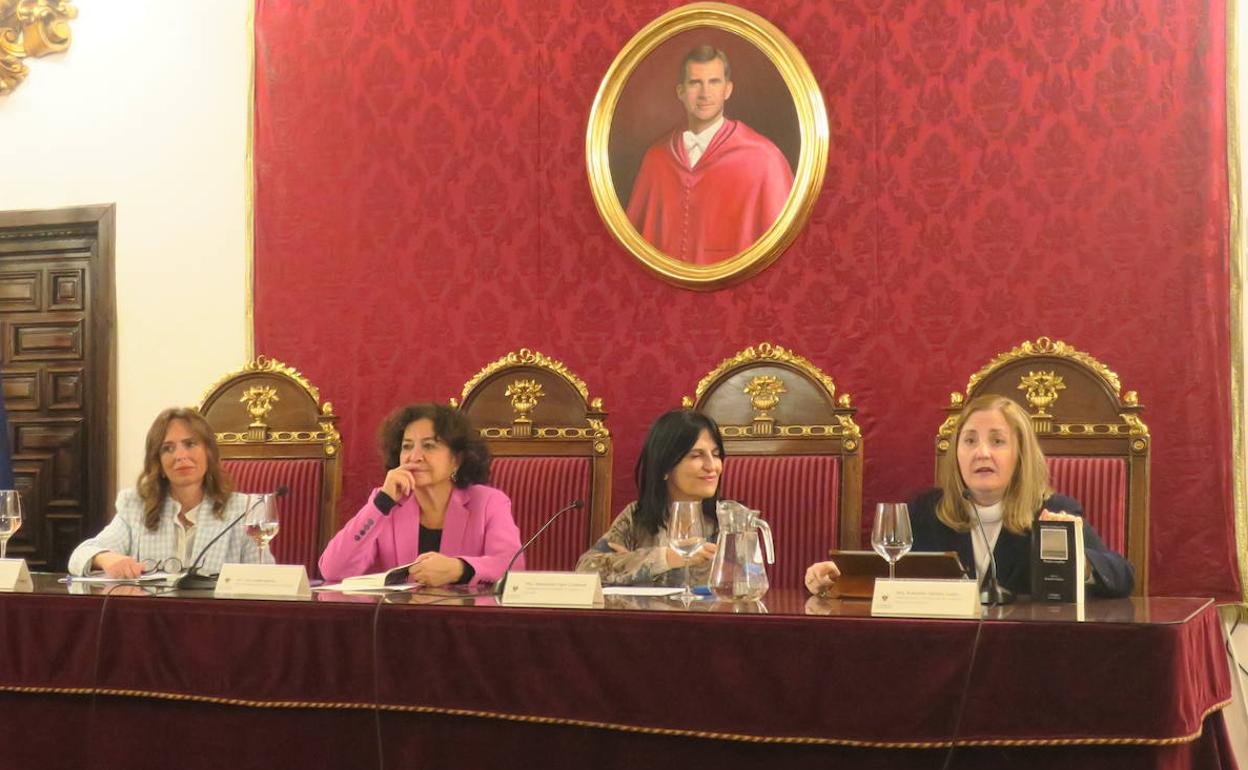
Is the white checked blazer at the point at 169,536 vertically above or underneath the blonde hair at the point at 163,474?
underneath

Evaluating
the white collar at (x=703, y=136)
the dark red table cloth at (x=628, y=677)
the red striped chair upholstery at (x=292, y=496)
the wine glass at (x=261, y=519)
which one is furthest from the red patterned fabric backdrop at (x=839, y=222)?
the wine glass at (x=261, y=519)

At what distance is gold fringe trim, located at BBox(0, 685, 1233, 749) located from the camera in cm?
219

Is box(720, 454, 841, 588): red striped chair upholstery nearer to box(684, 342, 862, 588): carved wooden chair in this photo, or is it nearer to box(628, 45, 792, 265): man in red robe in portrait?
box(684, 342, 862, 588): carved wooden chair

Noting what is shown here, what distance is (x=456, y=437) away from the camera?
3.80 m

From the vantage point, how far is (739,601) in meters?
2.71

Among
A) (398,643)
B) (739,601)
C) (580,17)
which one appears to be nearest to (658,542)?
(739,601)

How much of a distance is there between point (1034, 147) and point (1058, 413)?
0.95m

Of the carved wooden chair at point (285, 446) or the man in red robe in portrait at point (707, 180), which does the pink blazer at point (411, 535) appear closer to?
the carved wooden chair at point (285, 446)

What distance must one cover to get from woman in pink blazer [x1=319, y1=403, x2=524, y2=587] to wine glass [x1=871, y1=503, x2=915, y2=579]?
1.29 m

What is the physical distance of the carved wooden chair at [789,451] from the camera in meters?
3.85

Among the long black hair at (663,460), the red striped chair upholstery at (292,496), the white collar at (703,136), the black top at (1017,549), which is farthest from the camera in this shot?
the white collar at (703,136)

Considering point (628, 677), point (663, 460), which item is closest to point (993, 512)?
point (663, 460)

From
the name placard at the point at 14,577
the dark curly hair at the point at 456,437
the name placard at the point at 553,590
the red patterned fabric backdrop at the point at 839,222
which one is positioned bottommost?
the name placard at the point at 14,577

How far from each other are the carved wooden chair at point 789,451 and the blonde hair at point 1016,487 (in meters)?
0.55
